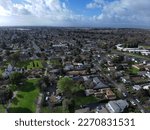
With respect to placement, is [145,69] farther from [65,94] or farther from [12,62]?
[12,62]

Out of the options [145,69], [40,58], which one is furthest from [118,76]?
[40,58]

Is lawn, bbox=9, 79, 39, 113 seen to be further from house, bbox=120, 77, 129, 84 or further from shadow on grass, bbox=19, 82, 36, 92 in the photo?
house, bbox=120, 77, 129, 84

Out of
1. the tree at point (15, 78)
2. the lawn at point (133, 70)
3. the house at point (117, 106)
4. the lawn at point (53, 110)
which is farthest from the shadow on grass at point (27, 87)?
the lawn at point (133, 70)

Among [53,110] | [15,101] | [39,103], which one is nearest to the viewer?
[53,110]

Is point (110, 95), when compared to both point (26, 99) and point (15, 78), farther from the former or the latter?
point (15, 78)

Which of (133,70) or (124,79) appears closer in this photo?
(124,79)

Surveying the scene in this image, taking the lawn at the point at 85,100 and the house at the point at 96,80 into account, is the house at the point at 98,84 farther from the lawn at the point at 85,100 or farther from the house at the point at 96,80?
the lawn at the point at 85,100

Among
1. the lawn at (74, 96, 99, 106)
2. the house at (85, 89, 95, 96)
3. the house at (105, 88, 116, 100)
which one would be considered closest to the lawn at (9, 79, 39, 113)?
the lawn at (74, 96, 99, 106)

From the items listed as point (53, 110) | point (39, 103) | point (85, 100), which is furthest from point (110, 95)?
point (39, 103)
